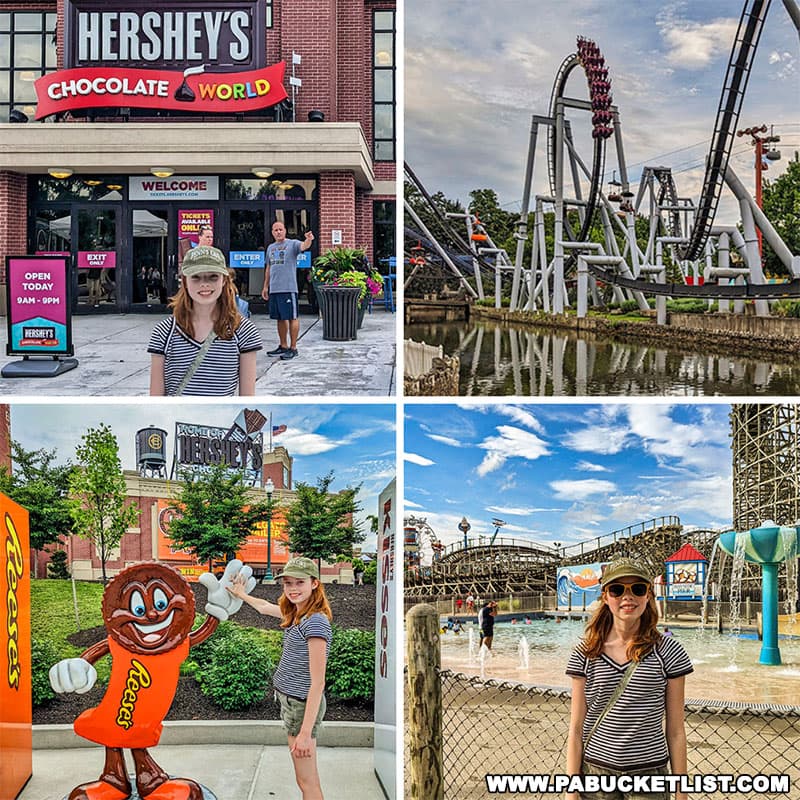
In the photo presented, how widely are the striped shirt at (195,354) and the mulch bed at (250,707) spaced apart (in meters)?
1.37

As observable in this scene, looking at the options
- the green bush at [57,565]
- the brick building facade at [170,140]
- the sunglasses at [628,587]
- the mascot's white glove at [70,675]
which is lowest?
the mascot's white glove at [70,675]

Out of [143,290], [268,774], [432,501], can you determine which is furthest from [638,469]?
[143,290]

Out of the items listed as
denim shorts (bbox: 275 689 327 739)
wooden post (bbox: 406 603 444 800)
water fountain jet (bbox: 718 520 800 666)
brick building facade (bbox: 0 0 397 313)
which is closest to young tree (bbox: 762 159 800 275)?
water fountain jet (bbox: 718 520 800 666)

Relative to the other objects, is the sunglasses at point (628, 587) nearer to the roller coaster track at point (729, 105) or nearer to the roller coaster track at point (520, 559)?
the roller coaster track at point (520, 559)

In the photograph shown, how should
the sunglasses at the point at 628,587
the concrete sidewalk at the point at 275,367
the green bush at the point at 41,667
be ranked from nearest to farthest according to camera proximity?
the sunglasses at the point at 628,587, the green bush at the point at 41,667, the concrete sidewalk at the point at 275,367

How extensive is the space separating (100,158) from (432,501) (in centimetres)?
577

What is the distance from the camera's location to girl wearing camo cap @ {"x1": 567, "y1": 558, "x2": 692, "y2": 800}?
11.2ft

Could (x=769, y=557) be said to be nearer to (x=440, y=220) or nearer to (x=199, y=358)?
(x=440, y=220)

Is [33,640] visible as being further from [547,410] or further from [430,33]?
[430,33]

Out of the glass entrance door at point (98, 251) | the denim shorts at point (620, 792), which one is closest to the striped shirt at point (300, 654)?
the denim shorts at point (620, 792)

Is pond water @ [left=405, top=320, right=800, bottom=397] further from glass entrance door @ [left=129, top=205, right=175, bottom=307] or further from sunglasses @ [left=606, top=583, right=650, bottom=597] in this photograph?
glass entrance door @ [left=129, top=205, right=175, bottom=307]

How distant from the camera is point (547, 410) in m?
4.86

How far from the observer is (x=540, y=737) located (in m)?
4.52

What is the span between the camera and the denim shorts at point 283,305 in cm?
662
